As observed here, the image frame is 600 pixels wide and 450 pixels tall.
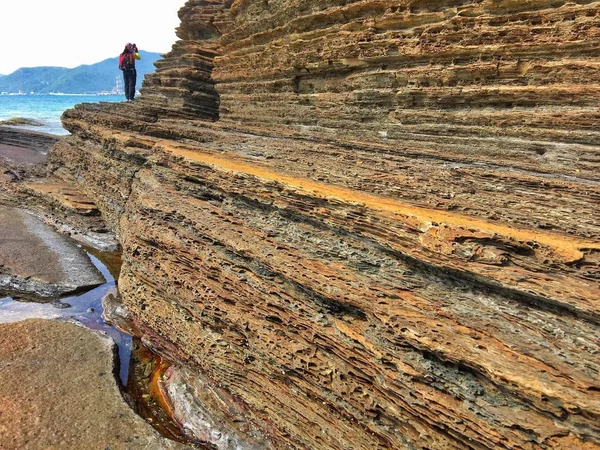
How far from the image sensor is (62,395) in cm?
713

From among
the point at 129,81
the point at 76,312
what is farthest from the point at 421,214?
the point at 129,81

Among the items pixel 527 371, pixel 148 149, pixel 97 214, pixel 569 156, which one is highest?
pixel 569 156

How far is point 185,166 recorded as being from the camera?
32.9 ft

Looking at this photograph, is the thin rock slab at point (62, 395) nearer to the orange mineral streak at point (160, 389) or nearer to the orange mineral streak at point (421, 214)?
the orange mineral streak at point (160, 389)

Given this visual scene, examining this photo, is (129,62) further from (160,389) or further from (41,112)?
(41,112)

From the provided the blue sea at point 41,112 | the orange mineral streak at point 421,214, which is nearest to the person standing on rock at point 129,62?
the blue sea at point 41,112

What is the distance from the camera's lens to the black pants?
21.9m

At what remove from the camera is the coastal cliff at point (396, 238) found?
4.73m

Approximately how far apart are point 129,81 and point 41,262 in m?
13.2

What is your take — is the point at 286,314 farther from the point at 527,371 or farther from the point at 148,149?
the point at 148,149

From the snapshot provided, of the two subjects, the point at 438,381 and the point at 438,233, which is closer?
the point at 438,381

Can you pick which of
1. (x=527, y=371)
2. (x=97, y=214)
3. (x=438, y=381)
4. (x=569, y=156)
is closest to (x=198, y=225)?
(x=438, y=381)

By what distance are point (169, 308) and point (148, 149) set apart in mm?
6723

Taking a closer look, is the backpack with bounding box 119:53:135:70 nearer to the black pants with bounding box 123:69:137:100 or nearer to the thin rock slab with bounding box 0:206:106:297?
the black pants with bounding box 123:69:137:100
